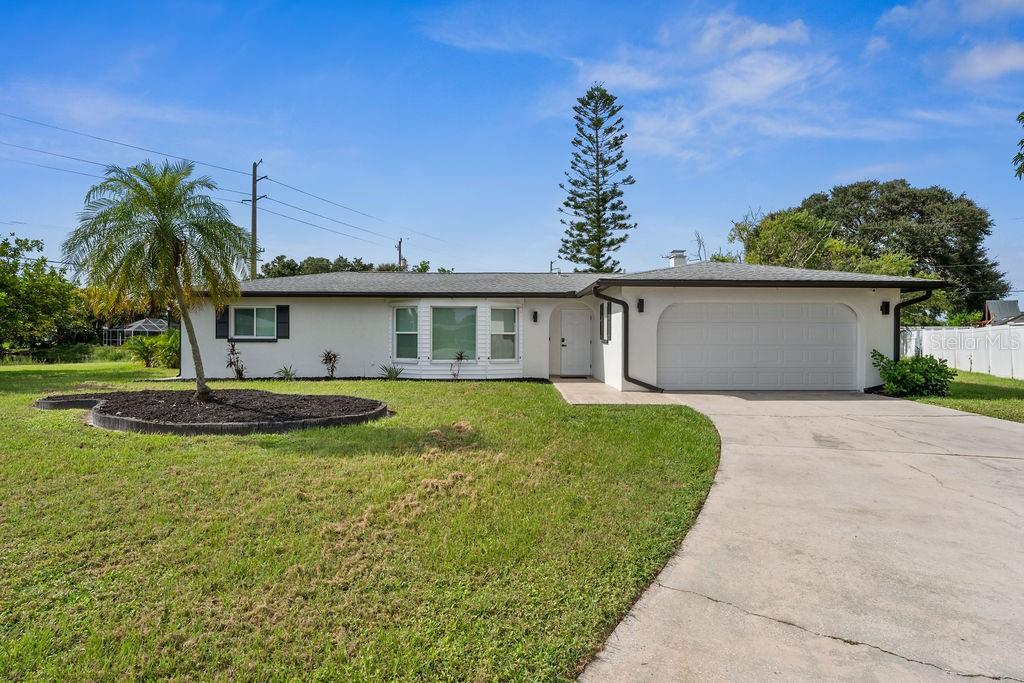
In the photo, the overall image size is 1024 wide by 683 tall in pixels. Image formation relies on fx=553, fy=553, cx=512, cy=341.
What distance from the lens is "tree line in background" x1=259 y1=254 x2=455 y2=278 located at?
39269 millimetres

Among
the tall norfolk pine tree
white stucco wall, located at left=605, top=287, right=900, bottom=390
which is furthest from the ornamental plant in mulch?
the tall norfolk pine tree

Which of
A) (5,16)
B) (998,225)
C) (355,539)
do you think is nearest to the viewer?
(355,539)

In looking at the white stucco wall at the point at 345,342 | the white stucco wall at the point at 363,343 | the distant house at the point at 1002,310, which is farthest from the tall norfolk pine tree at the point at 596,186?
the distant house at the point at 1002,310

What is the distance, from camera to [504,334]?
14203 millimetres

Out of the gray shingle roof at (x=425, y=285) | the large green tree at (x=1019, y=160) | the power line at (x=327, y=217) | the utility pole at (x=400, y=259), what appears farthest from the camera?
the utility pole at (x=400, y=259)

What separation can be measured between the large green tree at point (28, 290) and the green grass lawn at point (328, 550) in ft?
50.0

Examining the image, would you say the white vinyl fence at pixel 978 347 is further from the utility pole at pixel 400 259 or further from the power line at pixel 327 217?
the utility pole at pixel 400 259

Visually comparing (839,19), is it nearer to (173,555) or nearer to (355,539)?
(355,539)

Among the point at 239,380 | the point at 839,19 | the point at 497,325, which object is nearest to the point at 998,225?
the point at 839,19

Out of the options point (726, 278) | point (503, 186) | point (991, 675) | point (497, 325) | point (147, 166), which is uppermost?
point (503, 186)

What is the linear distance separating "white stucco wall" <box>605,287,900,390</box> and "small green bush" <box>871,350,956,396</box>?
586mm

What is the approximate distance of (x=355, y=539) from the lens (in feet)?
12.4

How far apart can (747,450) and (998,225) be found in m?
42.2

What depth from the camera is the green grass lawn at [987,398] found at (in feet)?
30.0
